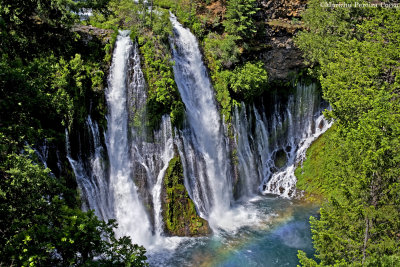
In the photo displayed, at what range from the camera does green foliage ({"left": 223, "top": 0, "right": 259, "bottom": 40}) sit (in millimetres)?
21703

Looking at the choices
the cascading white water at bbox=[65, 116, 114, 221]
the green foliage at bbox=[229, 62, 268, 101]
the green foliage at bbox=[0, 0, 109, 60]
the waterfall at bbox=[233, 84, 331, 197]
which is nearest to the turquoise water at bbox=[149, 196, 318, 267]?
the waterfall at bbox=[233, 84, 331, 197]

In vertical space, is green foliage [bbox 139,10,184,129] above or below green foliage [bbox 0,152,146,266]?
above

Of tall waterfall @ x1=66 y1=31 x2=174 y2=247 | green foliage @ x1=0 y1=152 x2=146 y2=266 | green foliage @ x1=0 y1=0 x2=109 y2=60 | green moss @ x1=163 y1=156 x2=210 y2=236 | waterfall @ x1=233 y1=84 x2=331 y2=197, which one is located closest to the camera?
green foliage @ x1=0 y1=152 x2=146 y2=266

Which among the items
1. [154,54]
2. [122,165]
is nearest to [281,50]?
[154,54]

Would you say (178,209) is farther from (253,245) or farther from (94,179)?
(94,179)

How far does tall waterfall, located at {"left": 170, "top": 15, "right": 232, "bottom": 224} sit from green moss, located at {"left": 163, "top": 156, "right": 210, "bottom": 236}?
42.2 inches

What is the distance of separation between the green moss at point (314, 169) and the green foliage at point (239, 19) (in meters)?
9.45

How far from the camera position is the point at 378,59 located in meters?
15.3

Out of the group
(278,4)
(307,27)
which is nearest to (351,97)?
(307,27)

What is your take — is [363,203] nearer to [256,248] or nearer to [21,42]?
[256,248]

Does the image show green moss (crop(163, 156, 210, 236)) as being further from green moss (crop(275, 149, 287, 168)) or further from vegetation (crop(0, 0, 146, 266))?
green moss (crop(275, 149, 287, 168))

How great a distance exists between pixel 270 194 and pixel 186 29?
13.5 metres

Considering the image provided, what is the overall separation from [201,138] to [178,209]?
5.05m

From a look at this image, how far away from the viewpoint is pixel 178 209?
16.7 metres
